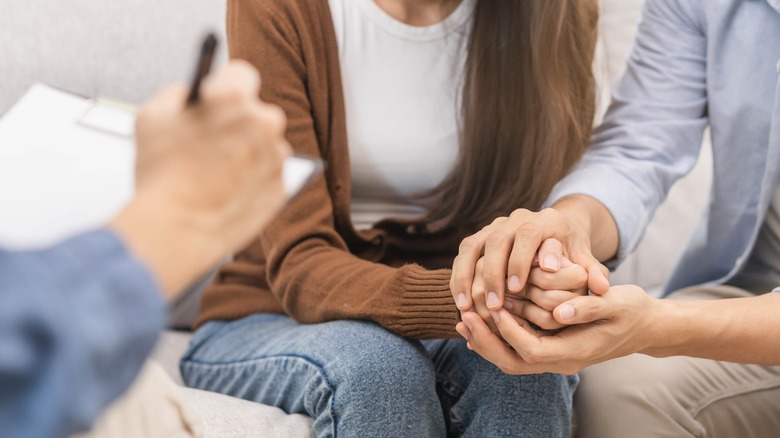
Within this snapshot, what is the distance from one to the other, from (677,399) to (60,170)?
728 millimetres

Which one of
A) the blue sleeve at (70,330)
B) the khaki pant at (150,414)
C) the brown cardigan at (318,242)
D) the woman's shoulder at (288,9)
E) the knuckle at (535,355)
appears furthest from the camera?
the woman's shoulder at (288,9)

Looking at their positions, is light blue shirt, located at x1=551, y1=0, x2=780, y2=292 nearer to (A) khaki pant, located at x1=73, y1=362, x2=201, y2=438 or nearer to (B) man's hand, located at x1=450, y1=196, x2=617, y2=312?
(B) man's hand, located at x1=450, y1=196, x2=617, y2=312

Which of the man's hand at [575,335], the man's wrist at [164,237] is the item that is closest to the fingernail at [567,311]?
the man's hand at [575,335]

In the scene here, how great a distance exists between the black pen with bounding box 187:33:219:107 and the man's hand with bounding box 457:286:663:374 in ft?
1.51

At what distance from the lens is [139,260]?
423 mm

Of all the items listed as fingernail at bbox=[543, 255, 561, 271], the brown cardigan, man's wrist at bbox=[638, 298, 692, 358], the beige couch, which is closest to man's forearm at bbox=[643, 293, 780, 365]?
man's wrist at bbox=[638, 298, 692, 358]

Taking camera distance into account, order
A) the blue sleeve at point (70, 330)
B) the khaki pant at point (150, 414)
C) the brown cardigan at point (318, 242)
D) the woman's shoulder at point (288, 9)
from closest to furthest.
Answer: the blue sleeve at point (70, 330) → the khaki pant at point (150, 414) → the brown cardigan at point (318, 242) → the woman's shoulder at point (288, 9)

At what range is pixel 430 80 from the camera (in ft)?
3.76

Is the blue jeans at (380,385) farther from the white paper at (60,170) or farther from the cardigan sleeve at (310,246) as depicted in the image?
the white paper at (60,170)

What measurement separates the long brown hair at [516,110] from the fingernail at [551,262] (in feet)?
0.81

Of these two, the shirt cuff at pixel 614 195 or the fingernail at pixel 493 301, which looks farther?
the shirt cuff at pixel 614 195

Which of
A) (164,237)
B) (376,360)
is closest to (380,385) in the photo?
(376,360)

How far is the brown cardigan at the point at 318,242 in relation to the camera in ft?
3.02

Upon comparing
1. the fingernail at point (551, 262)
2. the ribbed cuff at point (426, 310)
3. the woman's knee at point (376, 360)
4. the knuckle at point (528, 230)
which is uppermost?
the knuckle at point (528, 230)
